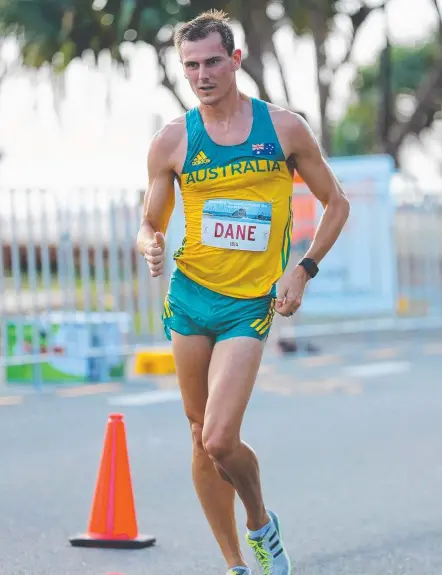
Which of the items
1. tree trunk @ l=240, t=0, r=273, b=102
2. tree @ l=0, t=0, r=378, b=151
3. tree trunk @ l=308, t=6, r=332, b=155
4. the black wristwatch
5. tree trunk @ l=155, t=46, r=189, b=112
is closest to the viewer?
the black wristwatch

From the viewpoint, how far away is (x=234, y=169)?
18.9 ft

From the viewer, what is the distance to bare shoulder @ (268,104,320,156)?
5.81m

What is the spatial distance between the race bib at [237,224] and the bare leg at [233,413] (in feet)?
1.15

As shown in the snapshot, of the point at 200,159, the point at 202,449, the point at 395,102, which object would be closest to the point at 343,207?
the point at 200,159

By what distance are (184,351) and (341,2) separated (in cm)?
2355

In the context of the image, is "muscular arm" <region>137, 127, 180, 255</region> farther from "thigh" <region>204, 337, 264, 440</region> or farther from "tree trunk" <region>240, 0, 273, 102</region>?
"tree trunk" <region>240, 0, 273, 102</region>

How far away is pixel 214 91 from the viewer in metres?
5.70

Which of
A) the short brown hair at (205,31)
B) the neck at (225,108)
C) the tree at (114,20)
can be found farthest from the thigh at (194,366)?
the tree at (114,20)

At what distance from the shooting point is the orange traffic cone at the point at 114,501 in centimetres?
686

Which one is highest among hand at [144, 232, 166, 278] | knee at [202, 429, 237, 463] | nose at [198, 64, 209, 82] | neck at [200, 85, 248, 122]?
nose at [198, 64, 209, 82]

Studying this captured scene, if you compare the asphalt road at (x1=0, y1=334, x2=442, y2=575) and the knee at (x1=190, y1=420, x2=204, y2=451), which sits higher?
the knee at (x1=190, y1=420, x2=204, y2=451)

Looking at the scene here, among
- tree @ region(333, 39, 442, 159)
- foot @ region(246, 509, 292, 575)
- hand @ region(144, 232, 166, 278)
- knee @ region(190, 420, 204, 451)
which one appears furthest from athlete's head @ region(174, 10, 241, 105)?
tree @ region(333, 39, 442, 159)

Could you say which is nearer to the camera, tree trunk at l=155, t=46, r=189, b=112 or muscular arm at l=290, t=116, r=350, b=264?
muscular arm at l=290, t=116, r=350, b=264

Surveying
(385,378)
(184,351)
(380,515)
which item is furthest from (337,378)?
(184,351)
